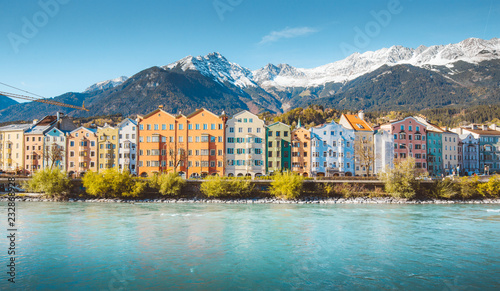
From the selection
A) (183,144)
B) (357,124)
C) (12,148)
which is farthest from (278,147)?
(12,148)

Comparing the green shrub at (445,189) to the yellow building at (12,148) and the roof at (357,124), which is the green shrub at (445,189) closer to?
the roof at (357,124)

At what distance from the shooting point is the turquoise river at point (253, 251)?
21.3 m

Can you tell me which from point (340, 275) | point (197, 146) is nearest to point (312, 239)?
point (340, 275)

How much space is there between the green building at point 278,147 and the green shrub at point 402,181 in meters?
25.0

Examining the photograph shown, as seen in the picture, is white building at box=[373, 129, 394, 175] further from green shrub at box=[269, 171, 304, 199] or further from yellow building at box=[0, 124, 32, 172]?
yellow building at box=[0, 124, 32, 172]

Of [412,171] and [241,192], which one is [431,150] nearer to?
[412,171]

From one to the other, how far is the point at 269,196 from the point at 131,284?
45287mm

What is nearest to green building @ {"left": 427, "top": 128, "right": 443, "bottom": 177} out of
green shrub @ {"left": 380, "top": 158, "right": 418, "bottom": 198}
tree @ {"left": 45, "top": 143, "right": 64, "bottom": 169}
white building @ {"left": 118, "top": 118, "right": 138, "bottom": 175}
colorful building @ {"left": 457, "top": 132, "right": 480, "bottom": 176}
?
colorful building @ {"left": 457, "top": 132, "right": 480, "bottom": 176}

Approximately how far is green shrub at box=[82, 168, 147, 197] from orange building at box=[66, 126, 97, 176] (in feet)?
88.5

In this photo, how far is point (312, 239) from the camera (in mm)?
32281

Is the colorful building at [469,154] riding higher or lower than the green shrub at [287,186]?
higher

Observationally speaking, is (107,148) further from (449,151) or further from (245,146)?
(449,151)

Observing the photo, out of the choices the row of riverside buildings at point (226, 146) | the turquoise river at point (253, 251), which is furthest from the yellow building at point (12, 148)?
the turquoise river at point (253, 251)

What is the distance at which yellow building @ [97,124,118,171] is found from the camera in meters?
87.6
